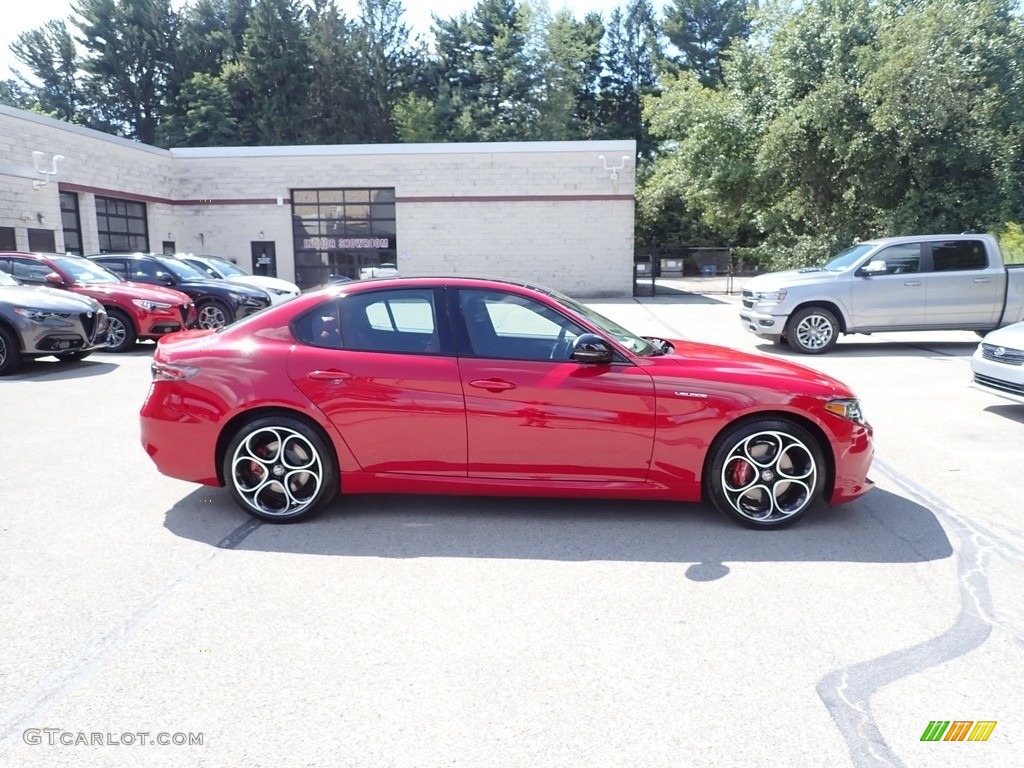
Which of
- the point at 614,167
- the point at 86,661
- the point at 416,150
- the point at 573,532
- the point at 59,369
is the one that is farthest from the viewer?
the point at 416,150

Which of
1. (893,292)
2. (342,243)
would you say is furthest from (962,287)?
(342,243)

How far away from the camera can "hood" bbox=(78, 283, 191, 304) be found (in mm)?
12617

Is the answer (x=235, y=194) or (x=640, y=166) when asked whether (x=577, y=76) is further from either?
(x=235, y=194)

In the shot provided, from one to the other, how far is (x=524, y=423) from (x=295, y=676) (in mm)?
2035

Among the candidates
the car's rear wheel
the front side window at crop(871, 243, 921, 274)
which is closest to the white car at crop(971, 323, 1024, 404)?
the front side window at crop(871, 243, 921, 274)

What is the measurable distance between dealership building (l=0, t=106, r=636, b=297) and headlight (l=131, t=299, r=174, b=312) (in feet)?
53.4

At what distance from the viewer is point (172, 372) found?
5.00 meters

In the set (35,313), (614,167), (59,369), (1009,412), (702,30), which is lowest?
(1009,412)

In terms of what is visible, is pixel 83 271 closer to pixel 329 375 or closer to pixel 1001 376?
pixel 329 375

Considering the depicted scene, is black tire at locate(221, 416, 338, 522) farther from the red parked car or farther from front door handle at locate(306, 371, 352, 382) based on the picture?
the red parked car

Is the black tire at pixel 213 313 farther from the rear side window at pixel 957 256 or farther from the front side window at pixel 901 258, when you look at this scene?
the rear side window at pixel 957 256

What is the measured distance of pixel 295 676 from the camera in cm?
318

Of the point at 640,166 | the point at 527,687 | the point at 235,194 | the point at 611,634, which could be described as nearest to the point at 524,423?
the point at 611,634

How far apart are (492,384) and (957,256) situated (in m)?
10.9
